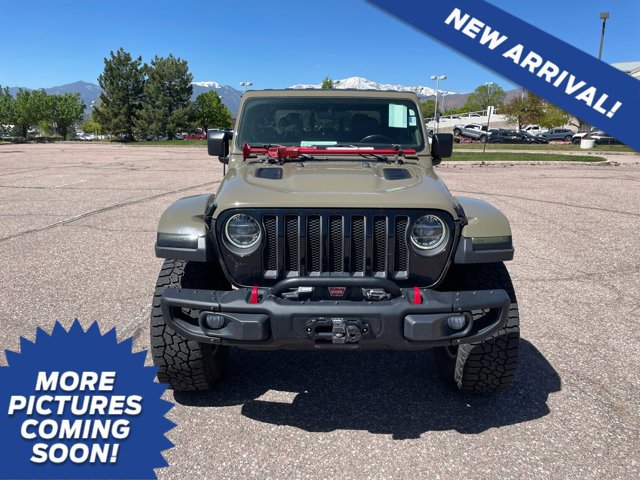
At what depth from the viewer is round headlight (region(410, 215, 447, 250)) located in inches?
106

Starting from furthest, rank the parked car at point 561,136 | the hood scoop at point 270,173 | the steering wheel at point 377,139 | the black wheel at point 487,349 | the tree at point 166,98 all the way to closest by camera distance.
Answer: the tree at point 166,98 < the parked car at point 561,136 < the steering wheel at point 377,139 < the hood scoop at point 270,173 < the black wheel at point 487,349

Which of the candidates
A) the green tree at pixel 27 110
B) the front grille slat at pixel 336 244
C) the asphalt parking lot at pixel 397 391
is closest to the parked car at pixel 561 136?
the asphalt parking lot at pixel 397 391

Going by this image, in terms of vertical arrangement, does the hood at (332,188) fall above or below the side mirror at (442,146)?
below

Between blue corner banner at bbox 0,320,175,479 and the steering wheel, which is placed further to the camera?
the steering wheel

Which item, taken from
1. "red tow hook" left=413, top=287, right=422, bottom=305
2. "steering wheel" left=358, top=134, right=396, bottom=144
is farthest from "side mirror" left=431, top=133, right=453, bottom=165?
"red tow hook" left=413, top=287, right=422, bottom=305

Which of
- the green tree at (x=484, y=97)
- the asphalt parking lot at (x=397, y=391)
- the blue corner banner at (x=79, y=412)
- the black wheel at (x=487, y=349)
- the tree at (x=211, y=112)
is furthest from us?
the green tree at (x=484, y=97)

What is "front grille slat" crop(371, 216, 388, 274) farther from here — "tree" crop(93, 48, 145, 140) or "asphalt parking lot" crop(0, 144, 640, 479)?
"tree" crop(93, 48, 145, 140)

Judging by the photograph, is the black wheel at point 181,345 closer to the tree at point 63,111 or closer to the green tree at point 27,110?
the green tree at point 27,110

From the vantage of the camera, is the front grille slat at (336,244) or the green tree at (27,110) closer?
the front grille slat at (336,244)

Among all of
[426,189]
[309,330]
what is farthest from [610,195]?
[309,330]

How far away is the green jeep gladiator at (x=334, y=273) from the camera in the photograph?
2.48 meters

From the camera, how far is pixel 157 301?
2.95 meters

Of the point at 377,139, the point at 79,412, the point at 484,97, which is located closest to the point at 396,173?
the point at 377,139

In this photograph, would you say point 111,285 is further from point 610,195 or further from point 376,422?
point 610,195
